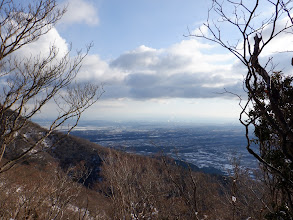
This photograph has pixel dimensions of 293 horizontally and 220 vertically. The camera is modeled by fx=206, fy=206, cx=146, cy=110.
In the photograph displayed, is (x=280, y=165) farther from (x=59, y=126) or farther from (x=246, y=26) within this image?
(x=59, y=126)

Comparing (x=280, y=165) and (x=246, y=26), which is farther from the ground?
(x=246, y=26)

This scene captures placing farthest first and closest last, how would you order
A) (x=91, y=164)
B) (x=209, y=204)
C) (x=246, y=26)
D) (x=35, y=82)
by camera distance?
(x=91, y=164), (x=209, y=204), (x=35, y=82), (x=246, y=26)

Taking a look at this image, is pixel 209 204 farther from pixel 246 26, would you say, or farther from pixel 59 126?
pixel 246 26

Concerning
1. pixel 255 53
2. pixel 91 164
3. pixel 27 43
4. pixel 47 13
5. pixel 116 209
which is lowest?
pixel 91 164

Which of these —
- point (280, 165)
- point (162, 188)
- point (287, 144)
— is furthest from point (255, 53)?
point (162, 188)

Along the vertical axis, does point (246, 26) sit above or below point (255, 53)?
above

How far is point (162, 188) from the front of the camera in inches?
546

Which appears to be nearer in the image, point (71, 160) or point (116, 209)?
point (116, 209)

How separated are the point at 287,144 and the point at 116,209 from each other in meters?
7.42

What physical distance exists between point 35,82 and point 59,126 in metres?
1.13

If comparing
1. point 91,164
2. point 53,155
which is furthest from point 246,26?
point 53,155

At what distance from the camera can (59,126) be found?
489 cm

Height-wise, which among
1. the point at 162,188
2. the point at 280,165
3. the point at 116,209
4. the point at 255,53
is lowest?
the point at 162,188

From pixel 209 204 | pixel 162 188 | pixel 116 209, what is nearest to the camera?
pixel 116 209
